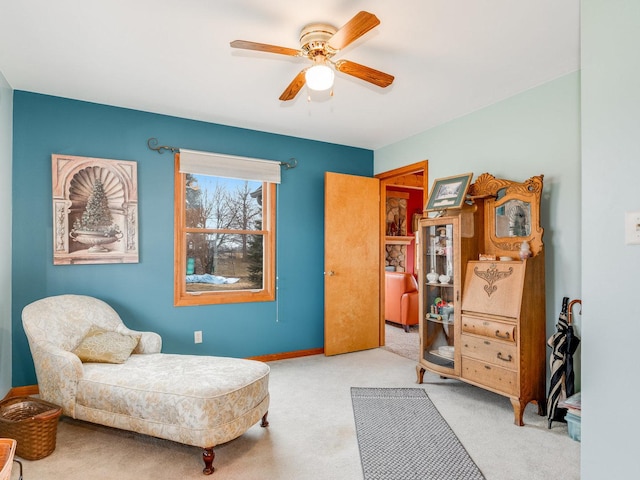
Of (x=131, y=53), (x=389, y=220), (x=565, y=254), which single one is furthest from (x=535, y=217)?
(x=389, y=220)

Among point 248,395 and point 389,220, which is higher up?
point 389,220

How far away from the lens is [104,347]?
8.56 feet

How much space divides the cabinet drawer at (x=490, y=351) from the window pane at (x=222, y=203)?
7.90 feet

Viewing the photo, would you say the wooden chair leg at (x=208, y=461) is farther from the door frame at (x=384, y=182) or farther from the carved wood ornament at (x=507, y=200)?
the door frame at (x=384, y=182)

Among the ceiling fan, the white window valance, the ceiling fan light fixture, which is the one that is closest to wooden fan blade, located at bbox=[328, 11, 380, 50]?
the ceiling fan

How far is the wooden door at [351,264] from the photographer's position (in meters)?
4.18

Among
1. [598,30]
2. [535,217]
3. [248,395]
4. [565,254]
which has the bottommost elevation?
[248,395]

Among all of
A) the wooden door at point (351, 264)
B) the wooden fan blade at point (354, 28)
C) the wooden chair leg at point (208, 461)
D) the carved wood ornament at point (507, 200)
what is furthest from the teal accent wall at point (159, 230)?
the wooden fan blade at point (354, 28)

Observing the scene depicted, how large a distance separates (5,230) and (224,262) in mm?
1811

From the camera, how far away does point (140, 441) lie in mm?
2316

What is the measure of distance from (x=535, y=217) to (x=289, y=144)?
2.63 metres

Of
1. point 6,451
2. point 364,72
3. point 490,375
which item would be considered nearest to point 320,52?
point 364,72

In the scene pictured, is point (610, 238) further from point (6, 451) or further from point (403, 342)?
point (403, 342)

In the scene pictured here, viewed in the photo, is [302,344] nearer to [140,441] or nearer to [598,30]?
[140,441]
